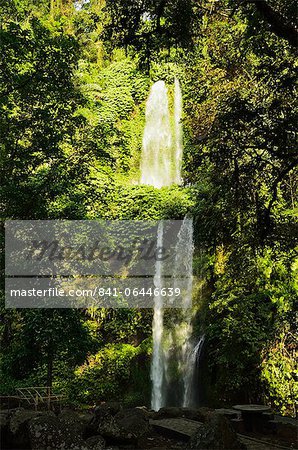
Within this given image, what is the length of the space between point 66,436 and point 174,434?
7.06 ft

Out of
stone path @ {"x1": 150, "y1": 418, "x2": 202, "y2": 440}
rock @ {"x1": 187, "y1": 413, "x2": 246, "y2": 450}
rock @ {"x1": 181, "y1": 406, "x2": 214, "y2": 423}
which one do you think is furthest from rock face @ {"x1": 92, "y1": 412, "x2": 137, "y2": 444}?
rock @ {"x1": 181, "y1": 406, "x2": 214, "y2": 423}

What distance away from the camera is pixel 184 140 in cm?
2216

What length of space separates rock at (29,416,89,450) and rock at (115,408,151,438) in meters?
1.16

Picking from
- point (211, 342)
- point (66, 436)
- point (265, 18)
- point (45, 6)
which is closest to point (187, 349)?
point (211, 342)

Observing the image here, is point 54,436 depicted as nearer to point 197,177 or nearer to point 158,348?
point 197,177

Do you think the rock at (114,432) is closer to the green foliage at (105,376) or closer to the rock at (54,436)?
the rock at (54,436)

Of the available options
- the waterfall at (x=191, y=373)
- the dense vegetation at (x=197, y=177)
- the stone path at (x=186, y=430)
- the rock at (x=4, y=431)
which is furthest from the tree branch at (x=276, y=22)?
the waterfall at (x=191, y=373)

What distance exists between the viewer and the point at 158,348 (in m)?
16.6

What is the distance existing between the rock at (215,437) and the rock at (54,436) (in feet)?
4.64

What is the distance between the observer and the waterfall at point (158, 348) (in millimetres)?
15547

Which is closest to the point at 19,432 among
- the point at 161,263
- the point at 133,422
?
the point at 133,422

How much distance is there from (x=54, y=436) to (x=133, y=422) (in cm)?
168

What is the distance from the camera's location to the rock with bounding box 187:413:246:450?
5648mm

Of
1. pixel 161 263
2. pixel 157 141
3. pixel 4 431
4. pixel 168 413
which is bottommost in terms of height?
pixel 168 413
